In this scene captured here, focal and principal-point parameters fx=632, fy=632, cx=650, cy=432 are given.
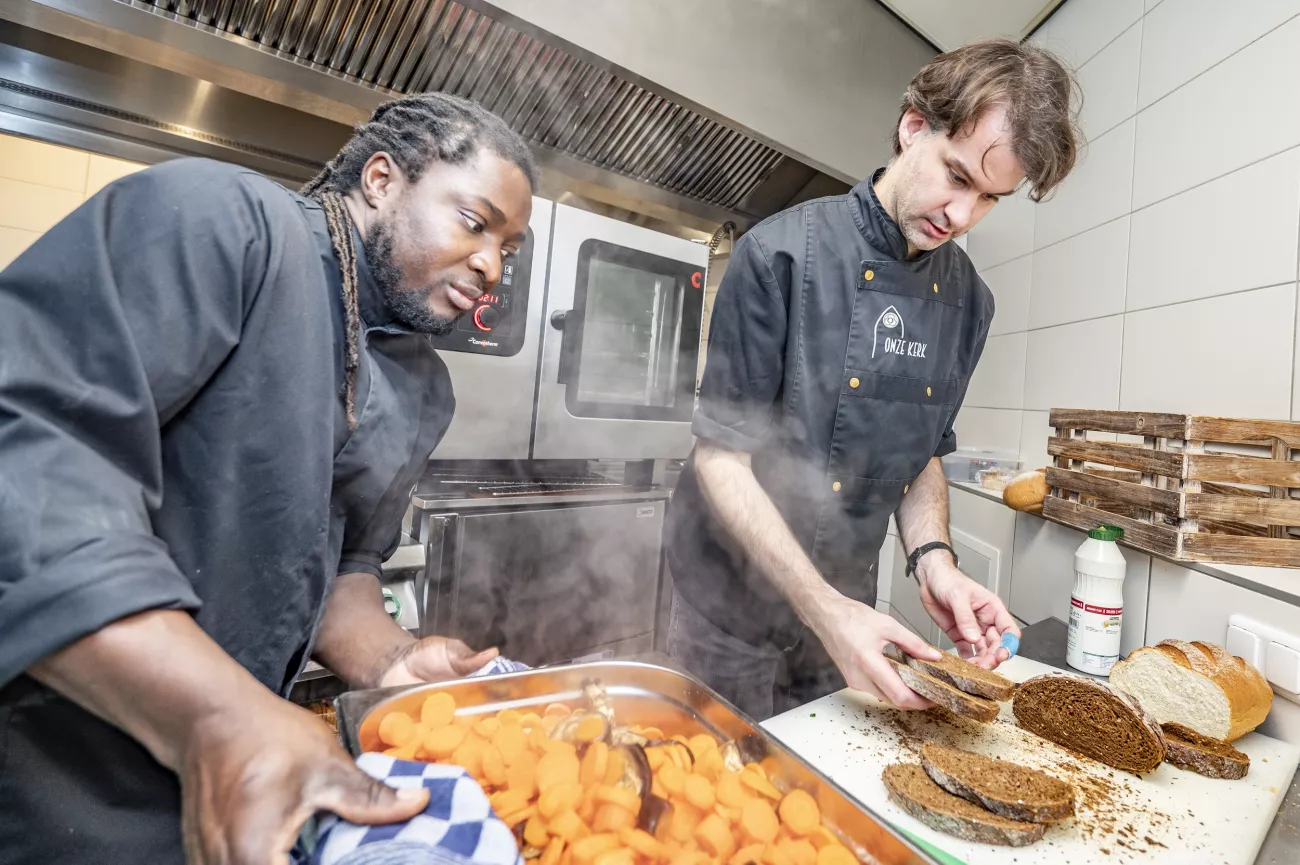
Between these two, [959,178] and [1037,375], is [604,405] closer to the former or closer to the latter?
[959,178]

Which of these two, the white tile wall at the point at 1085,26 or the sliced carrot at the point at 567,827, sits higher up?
the white tile wall at the point at 1085,26

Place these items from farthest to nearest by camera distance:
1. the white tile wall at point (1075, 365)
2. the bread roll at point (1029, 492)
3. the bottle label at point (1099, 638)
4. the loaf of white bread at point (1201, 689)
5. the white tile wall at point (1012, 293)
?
the white tile wall at point (1012, 293) < the white tile wall at point (1075, 365) < the bread roll at point (1029, 492) < the bottle label at point (1099, 638) < the loaf of white bread at point (1201, 689)

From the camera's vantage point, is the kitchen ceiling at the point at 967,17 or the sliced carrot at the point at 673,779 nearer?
the sliced carrot at the point at 673,779

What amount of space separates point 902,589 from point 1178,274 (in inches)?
59.3

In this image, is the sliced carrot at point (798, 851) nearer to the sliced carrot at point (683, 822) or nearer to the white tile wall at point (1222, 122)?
the sliced carrot at point (683, 822)

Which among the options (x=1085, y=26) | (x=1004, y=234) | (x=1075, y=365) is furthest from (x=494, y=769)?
(x=1085, y=26)

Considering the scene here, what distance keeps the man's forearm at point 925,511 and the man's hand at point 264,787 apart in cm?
122

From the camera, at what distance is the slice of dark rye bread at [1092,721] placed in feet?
3.15

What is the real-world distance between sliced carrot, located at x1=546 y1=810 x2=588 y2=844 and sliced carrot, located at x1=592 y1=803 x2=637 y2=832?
0.02 metres

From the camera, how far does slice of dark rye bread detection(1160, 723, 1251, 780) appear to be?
955mm

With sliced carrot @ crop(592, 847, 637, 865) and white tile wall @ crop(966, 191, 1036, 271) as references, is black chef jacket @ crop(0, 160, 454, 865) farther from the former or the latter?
white tile wall @ crop(966, 191, 1036, 271)

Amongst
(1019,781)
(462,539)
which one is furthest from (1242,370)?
(462,539)

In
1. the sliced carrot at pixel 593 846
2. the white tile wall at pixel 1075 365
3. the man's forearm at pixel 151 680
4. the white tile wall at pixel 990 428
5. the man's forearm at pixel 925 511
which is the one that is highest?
the white tile wall at pixel 1075 365

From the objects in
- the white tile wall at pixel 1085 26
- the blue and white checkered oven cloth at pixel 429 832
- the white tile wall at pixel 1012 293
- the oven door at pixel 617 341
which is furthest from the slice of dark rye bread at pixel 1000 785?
the white tile wall at pixel 1085 26
